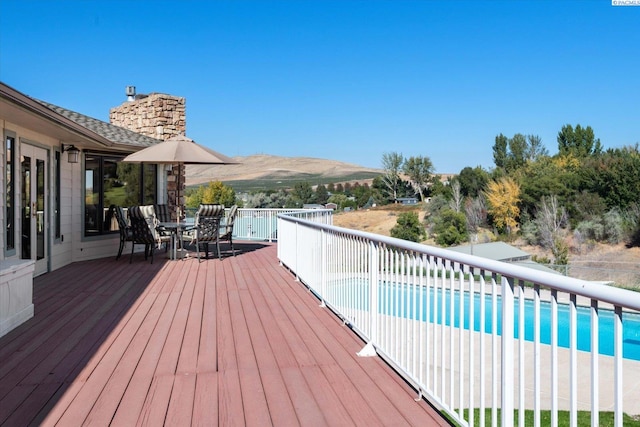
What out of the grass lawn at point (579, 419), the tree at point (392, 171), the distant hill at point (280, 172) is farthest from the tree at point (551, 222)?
the distant hill at point (280, 172)

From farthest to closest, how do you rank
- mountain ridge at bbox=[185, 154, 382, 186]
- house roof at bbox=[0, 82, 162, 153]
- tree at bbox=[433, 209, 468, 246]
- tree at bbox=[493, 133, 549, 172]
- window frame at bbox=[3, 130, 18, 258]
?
1. mountain ridge at bbox=[185, 154, 382, 186]
2. tree at bbox=[493, 133, 549, 172]
3. tree at bbox=[433, 209, 468, 246]
4. window frame at bbox=[3, 130, 18, 258]
5. house roof at bbox=[0, 82, 162, 153]

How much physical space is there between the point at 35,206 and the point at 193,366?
17.8 ft

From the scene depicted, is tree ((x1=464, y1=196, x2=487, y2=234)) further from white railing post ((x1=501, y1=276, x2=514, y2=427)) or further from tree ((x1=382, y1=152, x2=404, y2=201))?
white railing post ((x1=501, y1=276, x2=514, y2=427))

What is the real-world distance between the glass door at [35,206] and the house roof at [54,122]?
1.39ft

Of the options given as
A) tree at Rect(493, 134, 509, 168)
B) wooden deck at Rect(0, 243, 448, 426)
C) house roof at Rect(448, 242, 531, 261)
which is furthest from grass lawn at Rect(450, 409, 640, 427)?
tree at Rect(493, 134, 509, 168)

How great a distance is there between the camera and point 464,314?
279 cm

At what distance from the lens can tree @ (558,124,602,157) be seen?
4625 cm

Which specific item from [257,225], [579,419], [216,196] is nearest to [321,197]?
[216,196]

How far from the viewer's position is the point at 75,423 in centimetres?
258

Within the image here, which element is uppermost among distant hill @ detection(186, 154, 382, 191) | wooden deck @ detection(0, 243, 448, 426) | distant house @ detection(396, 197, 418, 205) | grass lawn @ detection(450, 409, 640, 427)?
distant hill @ detection(186, 154, 382, 191)

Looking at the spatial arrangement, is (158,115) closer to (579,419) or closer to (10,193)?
(10,193)

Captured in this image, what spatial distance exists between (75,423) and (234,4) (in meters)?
22.3

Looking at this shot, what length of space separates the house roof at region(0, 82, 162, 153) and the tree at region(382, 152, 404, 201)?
38122 mm

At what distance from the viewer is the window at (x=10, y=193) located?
657 cm
